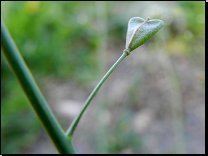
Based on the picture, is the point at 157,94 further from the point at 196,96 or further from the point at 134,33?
the point at 134,33

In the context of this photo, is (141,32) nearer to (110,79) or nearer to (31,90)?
(31,90)

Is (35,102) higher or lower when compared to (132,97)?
higher

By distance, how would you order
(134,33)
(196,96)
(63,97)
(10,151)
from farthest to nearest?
(63,97) → (196,96) → (10,151) → (134,33)

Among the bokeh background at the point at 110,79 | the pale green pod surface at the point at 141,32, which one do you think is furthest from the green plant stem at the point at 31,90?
the bokeh background at the point at 110,79

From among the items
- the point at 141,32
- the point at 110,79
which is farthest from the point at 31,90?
the point at 110,79

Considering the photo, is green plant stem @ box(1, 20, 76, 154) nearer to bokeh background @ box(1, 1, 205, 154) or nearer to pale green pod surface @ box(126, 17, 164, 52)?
pale green pod surface @ box(126, 17, 164, 52)

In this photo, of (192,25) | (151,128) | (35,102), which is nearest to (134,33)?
(35,102)

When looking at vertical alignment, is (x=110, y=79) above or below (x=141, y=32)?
below

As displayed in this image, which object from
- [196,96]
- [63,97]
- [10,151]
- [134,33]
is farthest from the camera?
[63,97]
